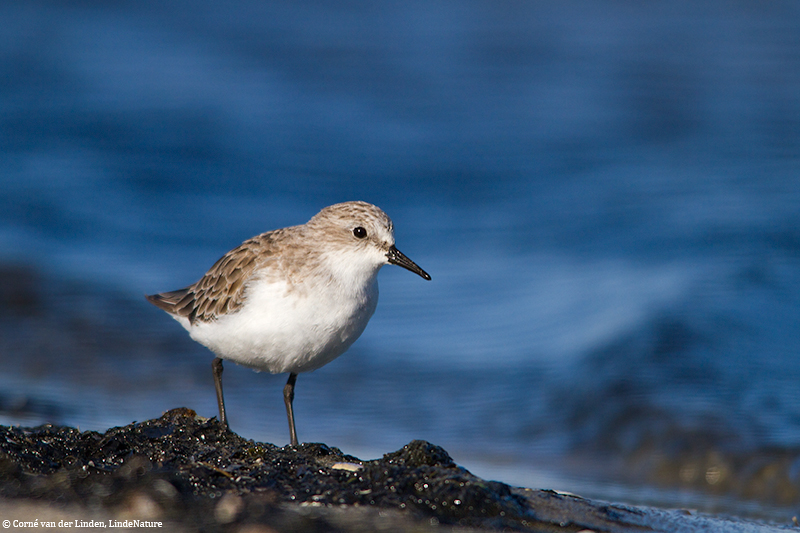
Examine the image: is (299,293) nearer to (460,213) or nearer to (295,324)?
(295,324)

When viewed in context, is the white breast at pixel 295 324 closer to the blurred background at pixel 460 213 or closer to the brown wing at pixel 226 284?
the brown wing at pixel 226 284

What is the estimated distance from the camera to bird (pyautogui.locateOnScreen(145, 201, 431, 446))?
14.5ft

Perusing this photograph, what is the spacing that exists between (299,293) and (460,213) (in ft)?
24.3

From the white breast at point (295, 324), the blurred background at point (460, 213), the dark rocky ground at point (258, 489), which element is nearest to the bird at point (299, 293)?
the white breast at point (295, 324)

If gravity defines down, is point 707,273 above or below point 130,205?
below

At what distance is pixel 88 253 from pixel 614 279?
6.37 m

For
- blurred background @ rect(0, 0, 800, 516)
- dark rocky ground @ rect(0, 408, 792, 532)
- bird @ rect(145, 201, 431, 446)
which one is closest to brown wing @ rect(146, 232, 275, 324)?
bird @ rect(145, 201, 431, 446)

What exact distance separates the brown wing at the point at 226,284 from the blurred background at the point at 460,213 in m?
1.51

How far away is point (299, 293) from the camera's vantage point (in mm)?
4457

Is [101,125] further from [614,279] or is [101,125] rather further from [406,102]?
[614,279]

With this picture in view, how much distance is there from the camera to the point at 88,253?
10.0 meters

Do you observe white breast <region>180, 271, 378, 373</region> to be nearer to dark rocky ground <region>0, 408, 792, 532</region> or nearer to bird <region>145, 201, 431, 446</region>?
bird <region>145, 201, 431, 446</region>

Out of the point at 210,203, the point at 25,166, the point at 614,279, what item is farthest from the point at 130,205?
the point at 614,279

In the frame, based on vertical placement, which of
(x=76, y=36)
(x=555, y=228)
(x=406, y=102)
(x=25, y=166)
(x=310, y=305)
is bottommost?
(x=310, y=305)
